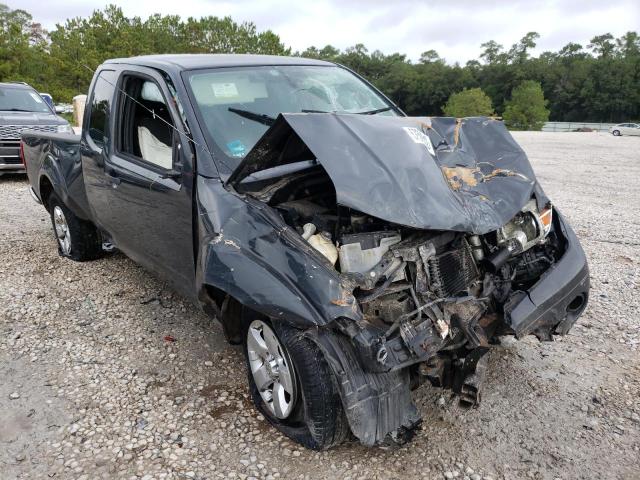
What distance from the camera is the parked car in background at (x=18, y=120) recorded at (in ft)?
31.5

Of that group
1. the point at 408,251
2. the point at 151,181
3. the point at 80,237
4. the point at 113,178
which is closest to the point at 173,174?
the point at 151,181

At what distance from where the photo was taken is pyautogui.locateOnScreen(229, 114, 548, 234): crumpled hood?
7.96ft

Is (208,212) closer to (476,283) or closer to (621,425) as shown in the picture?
(476,283)

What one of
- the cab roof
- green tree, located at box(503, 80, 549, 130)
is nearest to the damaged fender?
the cab roof

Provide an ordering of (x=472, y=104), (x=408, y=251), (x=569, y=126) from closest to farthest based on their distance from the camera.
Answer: (x=408, y=251)
(x=569, y=126)
(x=472, y=104)

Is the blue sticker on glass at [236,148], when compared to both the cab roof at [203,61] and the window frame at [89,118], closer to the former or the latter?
the cab roof at [203,61]

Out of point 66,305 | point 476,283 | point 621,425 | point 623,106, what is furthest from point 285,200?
point 623,106

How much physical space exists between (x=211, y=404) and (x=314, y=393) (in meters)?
0.90

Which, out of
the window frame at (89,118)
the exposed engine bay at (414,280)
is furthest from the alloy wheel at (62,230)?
the exposed engine bay at (414,280)

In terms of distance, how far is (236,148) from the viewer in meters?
3.12

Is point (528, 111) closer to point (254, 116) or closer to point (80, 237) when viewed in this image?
point (80, 237)

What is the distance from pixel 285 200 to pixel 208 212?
0.41m

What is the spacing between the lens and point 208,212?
2.78 meters

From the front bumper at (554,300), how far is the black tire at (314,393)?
0.94 meters
